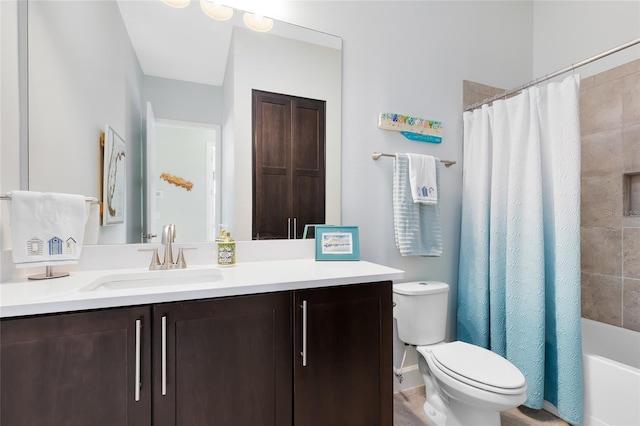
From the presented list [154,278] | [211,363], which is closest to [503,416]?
[211,363]

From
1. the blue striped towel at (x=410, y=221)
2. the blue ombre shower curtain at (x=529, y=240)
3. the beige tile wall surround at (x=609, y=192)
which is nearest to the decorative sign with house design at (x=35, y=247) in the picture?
the blue striped towel at (x=410, y=221)

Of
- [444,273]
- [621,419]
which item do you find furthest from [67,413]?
[621,419]

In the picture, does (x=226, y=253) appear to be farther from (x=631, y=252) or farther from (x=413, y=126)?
(x=631, y=252)

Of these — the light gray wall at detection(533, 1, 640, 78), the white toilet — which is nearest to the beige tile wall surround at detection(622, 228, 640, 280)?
the light gray wall at detection(533, 1, 640, 78)

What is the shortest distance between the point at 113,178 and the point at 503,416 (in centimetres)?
233

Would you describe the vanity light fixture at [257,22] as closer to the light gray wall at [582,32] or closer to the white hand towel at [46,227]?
the white hand towel at [46,227]

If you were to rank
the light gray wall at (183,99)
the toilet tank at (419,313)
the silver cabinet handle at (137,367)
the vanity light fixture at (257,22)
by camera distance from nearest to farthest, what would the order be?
the silver cabinet handle at (137,367) < the light gray wall at (183,99) < the vanity light fixture at (257,22) < the toilet tank at (419,313)

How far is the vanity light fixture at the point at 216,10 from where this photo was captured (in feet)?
4.85

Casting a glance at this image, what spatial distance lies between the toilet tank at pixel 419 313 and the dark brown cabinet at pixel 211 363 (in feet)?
1.64

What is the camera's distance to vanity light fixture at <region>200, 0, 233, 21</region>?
4.85 ft

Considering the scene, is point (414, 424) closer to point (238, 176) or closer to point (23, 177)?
point (238, 176)

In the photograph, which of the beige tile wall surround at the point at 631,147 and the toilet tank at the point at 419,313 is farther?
the beige tile wall surround at the point at 631,147

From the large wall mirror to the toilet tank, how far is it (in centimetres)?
64

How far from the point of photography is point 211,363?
3.29 feet
